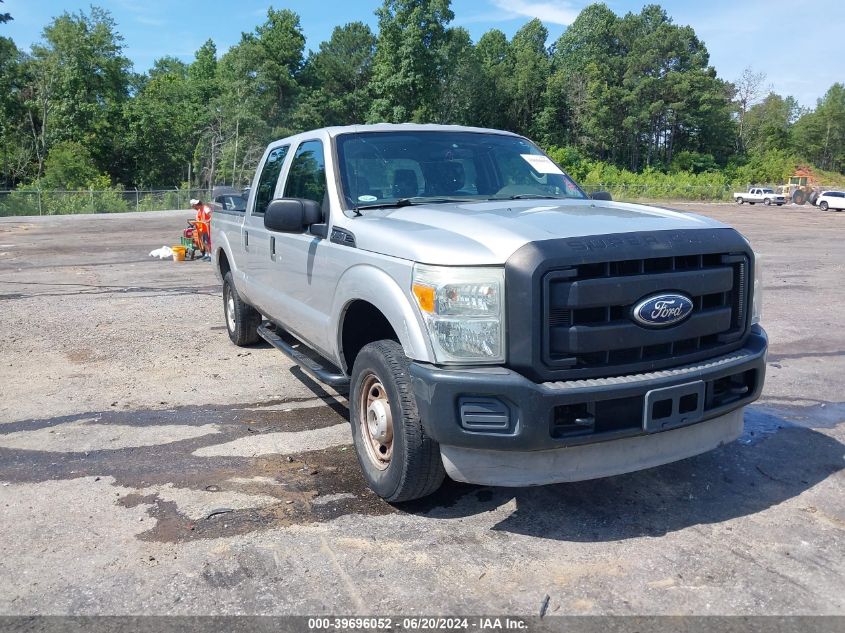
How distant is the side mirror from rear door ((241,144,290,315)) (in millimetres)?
1232

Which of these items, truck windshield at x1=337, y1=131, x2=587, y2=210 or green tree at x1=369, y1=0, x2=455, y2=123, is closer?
truck windshield at x1=337, y1=131, x2=587, y2=210

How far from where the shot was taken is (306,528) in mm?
3773

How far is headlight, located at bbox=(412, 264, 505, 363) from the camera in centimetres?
335

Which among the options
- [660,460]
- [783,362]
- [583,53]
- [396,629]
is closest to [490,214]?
[660,460]

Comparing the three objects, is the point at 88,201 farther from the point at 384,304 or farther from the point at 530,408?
the point at 530,408

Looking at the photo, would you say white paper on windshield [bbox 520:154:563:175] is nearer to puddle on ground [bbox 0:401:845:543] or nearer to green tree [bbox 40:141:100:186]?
puddle on ground [bbox 0:401:845:543]

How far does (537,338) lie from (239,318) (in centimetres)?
487

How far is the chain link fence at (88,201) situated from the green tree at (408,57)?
26707mm

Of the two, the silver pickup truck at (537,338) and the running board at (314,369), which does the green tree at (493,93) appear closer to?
the running board at (314,369)

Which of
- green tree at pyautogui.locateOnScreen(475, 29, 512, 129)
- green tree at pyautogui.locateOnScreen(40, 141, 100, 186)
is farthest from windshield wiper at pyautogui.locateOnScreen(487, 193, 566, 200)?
green tree at pyautogui.locateOnScreen(475, 29, 512, 129)

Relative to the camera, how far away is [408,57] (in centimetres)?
6900

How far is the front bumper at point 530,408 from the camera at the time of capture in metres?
3.29

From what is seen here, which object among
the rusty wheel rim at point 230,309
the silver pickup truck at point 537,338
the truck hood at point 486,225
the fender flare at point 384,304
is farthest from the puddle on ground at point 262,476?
the rusty wheel rim at point 230,309

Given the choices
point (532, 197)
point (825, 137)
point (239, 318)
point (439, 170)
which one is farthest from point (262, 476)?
point (825, 137)
